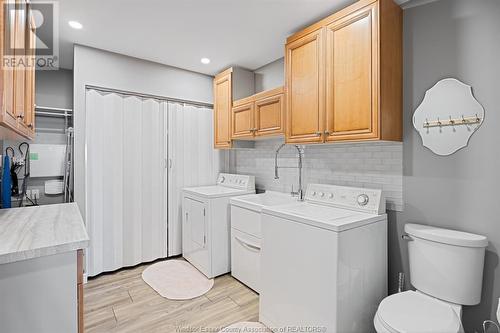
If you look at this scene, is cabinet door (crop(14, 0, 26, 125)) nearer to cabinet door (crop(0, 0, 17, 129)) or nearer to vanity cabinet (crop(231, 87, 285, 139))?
cabinet door (crop(0, 0, 17, 129))

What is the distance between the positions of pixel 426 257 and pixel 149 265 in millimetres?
2866

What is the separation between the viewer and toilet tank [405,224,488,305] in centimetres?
150

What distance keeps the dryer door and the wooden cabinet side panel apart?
1950mm

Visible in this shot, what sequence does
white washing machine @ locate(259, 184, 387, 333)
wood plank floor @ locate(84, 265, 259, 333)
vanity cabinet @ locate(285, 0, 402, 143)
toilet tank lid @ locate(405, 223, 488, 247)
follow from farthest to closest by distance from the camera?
wood plank floor @ locate(84, 265, 259, 333), vanity cabinet @ locate(285, 0, 402, 143), white washing machine @ locate(259, 184, 387, 333), toilet tank lid @ locate(405, 223, 488, 247)

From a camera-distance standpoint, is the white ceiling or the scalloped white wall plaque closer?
the scalloped white wall plaque

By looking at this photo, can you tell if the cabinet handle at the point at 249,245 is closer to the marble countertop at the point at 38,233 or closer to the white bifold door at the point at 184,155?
the white bifold door at the point at 184,155

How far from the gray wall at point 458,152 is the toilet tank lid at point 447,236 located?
85mm

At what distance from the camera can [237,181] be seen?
11.1 feet

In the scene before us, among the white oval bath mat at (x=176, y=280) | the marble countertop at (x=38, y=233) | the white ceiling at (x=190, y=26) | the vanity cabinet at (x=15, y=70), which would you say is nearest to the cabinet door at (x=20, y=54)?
the vanity cabinet at (x=15, y=70)

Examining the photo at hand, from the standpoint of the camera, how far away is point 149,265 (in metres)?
3.17

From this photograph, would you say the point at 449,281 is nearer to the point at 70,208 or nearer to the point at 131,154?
the point at 70,208

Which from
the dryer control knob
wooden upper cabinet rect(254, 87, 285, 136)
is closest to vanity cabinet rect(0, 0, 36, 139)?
wooden upper cabinet rect(254, 87, 285, 136)

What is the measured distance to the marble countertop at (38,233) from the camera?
42.1 inches

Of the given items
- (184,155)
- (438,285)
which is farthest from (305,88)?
(184,155)
